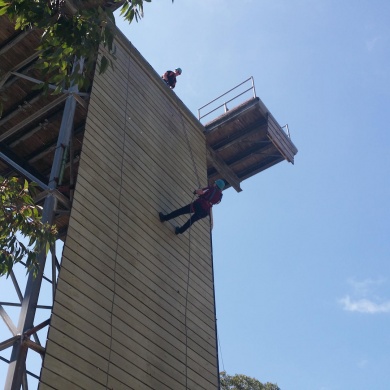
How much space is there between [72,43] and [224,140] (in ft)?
35.0

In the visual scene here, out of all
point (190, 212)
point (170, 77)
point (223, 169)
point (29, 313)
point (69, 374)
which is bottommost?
point (69, 374)

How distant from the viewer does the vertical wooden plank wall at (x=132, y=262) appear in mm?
8188

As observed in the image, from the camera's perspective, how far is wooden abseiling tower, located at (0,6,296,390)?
A: 805cm

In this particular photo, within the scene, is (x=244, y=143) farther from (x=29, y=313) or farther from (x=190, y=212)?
(x=29, y=313)

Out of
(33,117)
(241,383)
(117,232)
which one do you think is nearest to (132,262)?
(117,232)

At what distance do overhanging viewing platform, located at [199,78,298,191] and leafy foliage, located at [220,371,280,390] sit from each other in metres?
10.5

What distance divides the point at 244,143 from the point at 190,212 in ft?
14.8

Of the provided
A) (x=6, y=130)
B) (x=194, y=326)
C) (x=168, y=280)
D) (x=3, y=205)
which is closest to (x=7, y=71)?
(x=6, y=130)

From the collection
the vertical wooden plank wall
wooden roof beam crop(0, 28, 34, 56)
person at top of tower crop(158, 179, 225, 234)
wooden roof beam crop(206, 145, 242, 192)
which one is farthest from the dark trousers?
wooden roof beam crop(0, 28, 34, 56)

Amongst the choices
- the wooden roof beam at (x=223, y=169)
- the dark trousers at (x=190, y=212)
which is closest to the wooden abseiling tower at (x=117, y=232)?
the dark trousers at (x=190, y=212)

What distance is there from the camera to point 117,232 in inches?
392

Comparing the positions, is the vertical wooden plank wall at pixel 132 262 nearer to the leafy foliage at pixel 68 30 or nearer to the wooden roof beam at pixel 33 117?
the wooden roof beam at pixel 33 117

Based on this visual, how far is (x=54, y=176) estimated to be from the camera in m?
9.41

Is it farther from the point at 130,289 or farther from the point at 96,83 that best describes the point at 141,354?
the point at 96,83
